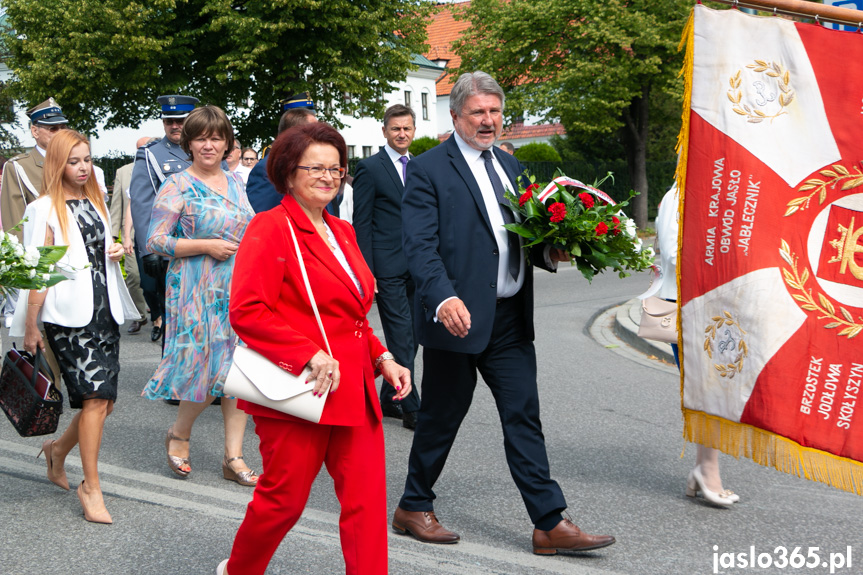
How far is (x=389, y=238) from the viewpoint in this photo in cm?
669

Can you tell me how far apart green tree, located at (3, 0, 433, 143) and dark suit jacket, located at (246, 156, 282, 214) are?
1924 centimetres

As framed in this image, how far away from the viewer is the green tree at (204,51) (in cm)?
2473

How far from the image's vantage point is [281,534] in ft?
10.9

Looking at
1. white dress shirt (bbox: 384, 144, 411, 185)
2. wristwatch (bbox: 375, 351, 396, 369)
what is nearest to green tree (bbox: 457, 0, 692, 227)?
white dress shirt (bbox: 384, 144, 411, 185)

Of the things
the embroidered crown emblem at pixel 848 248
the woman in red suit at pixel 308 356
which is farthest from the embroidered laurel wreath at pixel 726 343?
the woman in red suit at pixel 308 356

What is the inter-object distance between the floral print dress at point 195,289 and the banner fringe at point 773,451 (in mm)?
2605

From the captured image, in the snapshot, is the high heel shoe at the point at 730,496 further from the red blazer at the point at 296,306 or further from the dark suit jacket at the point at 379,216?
the dark suit jacket at the point at 379,216

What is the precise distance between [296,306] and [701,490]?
274 centimetres

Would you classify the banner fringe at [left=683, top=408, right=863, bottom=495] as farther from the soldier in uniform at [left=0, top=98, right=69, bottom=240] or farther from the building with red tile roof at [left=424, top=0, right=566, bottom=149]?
the building with red tile roof at [left=424, top=0, right=566, bottom=149]

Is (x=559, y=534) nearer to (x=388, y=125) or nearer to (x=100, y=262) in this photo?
(x=100, y=262)

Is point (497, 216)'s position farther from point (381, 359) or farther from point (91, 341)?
point (91, 341)

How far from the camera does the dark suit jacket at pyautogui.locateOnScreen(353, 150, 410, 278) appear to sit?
665cm

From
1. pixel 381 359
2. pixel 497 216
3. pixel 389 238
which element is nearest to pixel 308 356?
pixel 381 359

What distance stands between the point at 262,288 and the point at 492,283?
139 centimetres
